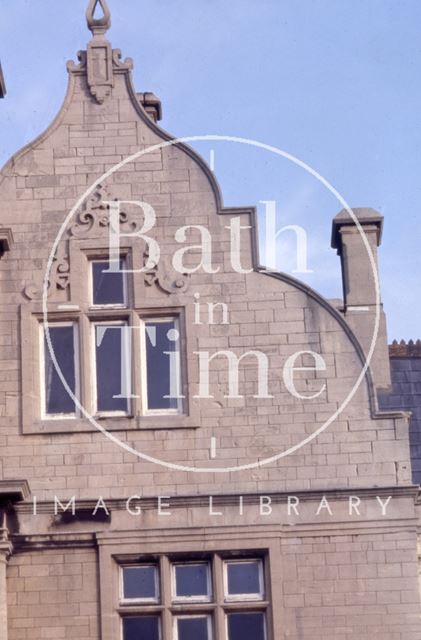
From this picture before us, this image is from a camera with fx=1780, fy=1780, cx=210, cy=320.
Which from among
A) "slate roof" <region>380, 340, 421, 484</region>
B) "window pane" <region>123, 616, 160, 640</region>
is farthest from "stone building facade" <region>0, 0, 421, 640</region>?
"slate roof" <region>380, 340, 421, 484</region>

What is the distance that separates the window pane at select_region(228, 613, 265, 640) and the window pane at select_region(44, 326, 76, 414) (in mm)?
3233

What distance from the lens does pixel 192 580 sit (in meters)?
21.2

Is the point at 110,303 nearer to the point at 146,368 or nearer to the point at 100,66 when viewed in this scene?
the point at 146,368

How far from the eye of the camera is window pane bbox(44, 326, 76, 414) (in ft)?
71.8

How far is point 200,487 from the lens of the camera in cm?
2138

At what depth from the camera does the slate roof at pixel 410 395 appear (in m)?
24.1

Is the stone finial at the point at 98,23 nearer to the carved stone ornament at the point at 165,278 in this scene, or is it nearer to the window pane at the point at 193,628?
the carved stone ornament at the point at 165,278

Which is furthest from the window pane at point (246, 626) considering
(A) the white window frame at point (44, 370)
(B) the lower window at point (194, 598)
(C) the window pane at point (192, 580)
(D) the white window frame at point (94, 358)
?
(A) the white window frame at point (44, 370)

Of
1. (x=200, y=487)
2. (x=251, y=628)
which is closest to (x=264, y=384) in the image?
(x=200, y=487)

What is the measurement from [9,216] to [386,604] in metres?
6.80

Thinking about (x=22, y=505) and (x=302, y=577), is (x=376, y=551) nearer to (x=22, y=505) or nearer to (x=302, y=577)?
(x=302, y=577)

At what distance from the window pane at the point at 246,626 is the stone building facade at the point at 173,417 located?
0.02m

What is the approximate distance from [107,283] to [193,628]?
4515 millimetres

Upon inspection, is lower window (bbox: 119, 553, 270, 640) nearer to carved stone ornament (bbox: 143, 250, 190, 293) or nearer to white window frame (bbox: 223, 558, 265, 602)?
white window frame (bbox: 223, 558, 265, 602)
